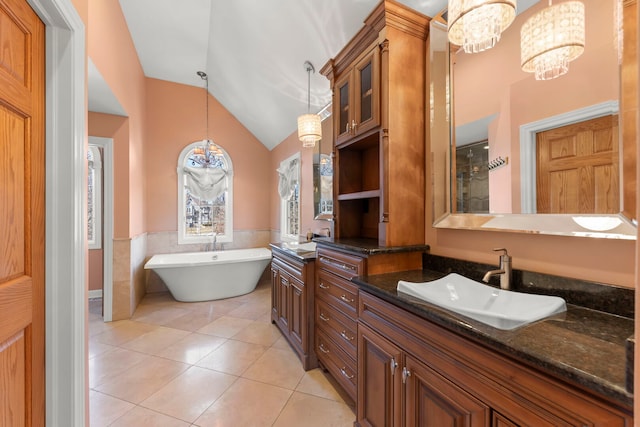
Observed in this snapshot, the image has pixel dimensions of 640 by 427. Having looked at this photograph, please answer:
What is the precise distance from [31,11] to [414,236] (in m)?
2.17

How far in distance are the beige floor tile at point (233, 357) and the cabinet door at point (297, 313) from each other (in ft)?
1.23

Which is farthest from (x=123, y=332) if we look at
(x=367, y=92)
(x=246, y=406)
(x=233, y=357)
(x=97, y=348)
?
(x=367, y=92)

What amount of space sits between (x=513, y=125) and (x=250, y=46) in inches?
112

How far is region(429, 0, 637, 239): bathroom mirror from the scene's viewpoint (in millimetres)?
987

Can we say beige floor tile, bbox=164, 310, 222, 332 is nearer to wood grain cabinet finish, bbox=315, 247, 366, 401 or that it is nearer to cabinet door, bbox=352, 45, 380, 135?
wood grain cabinet finish, bbox=315, 247, 366, 401

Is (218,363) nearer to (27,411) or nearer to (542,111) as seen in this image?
(27,411)

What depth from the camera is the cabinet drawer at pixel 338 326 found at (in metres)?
1.68

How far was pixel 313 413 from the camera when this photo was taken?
172 cm

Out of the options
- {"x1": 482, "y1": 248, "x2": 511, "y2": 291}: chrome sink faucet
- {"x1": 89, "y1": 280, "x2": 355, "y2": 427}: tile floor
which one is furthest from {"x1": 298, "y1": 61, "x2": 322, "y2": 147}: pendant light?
{"x1": 89, "y1": 280, "x2": 355, "y2": 427}: tile floor

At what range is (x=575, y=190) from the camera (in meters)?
1.09

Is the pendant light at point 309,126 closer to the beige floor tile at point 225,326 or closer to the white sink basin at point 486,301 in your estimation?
the white sink basin at point 486,301

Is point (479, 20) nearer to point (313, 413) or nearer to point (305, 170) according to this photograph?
point (313, 413)

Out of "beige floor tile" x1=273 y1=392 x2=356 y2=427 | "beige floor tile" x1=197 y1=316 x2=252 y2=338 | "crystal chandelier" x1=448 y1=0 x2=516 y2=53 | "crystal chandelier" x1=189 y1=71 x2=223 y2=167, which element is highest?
"crystal chandelier" x1=189 y1=71 x2=223 y2=167

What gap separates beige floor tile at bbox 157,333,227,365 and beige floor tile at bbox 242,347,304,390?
1.77 feet
